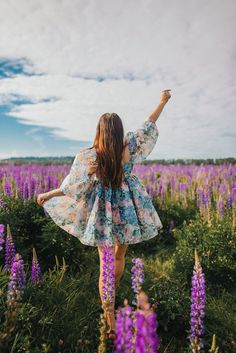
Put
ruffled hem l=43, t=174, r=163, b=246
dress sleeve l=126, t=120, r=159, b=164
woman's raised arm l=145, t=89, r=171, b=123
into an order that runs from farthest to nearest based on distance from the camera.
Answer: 1. woman's raised arm l=145, t=89, r=171, b=123
2. dress sleeve l=126, t=120, r=159, b=164
3. ruffled hem l=43, t=174, r=163, b=246

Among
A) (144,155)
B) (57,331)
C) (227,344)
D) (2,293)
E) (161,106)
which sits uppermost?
(161,106)

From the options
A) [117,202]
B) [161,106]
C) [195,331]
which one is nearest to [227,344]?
[195,331]

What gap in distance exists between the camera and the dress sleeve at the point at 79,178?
3260 mm

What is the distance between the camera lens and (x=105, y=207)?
3266 mm

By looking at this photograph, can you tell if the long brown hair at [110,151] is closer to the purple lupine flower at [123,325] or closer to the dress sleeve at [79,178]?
the dress sleeve at [79,178]

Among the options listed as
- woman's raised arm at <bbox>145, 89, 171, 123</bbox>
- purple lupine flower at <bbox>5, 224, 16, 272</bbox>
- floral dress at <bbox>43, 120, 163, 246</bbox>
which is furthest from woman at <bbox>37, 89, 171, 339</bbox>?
purple lupine flower at <bbox>5, 224, 16, 272</bbox>

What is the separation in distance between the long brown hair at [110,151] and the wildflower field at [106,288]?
821 millimetres

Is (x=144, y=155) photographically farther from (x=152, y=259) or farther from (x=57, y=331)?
(x=152, y=259)

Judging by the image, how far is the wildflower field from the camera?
6.92 ft

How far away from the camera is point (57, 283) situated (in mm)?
3699

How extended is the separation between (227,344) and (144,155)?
188 centimetres

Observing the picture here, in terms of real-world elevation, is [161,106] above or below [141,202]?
above

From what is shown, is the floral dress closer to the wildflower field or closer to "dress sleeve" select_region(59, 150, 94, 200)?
"dress sleeve" select_region(59, 150, 94, 200)

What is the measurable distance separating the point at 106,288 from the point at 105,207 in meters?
1.10
